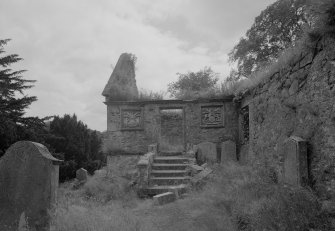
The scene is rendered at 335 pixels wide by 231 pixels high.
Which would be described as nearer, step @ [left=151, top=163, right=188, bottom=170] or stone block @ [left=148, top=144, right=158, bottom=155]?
step @ [left=151, top=163, right=188, bottom=170]

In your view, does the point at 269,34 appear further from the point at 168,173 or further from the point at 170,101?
the point at 168,173

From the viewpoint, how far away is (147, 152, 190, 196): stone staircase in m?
10.8

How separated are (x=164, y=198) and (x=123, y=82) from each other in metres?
8.47

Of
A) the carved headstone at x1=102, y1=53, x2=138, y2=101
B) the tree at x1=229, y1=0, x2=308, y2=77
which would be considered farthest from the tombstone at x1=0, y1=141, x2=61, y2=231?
the tree at x1=229, y1=0, x2=308, y2=77

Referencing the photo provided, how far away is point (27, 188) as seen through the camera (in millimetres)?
6125

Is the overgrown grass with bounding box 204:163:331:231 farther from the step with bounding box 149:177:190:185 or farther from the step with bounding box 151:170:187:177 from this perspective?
the step with bounding box 151:170:187:177

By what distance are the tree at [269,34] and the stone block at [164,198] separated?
13.8 metres

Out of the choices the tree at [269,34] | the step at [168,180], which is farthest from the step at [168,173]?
the tree at [269,34]

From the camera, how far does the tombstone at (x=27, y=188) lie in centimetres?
606

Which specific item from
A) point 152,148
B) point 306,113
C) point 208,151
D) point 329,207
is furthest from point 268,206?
point 152,148

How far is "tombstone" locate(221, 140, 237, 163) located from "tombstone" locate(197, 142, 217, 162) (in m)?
0.32

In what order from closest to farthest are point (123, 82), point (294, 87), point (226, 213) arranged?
point (226, 213) → point (294, 87) → point (123, 82)

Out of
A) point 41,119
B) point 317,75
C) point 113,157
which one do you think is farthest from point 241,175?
point 41,119

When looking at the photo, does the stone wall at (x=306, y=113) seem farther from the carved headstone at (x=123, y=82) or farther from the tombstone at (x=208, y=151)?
the carved headstone at (x=123, y=82)
